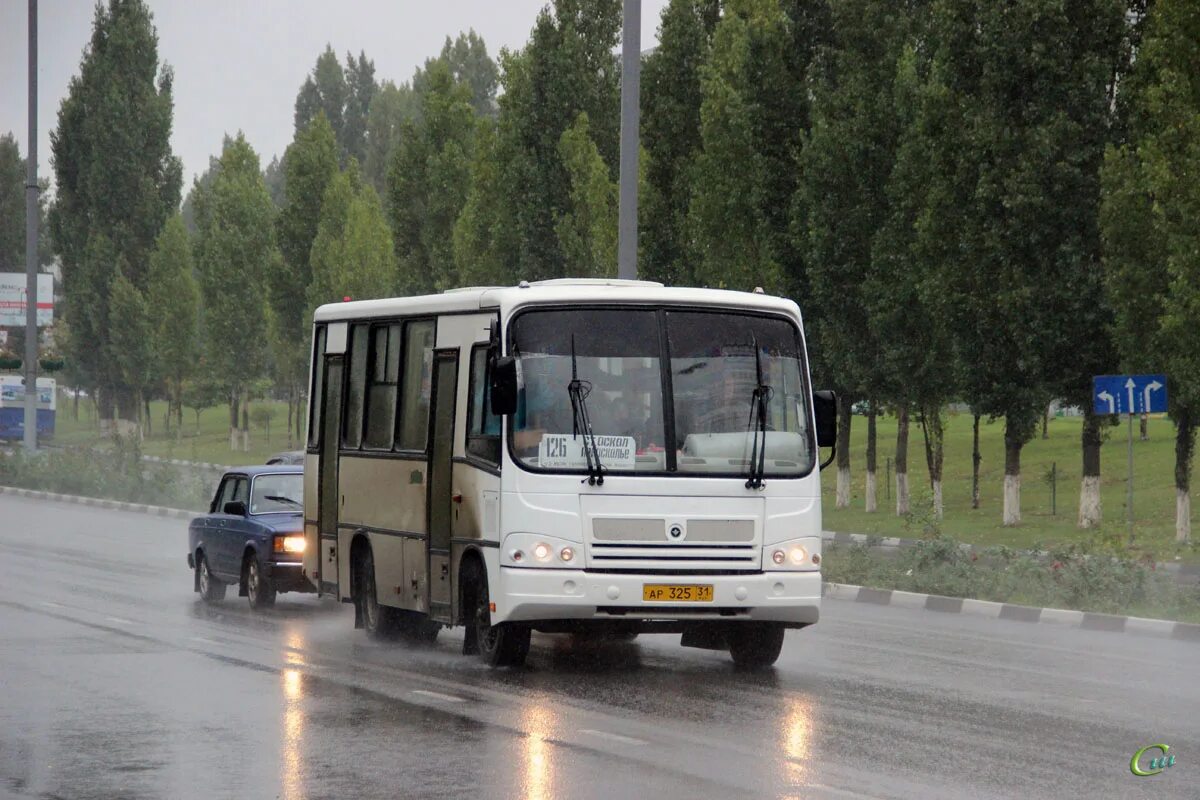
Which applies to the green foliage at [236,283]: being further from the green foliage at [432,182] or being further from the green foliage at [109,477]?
the green foliage at [109,477]

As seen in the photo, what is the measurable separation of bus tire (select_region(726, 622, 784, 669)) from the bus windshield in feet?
4.20

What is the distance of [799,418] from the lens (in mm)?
15141

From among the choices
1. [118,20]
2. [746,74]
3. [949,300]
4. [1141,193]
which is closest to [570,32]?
[746,74]

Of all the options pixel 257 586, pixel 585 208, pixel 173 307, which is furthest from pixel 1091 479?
pixel 173 307

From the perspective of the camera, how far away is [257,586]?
69.4 feet

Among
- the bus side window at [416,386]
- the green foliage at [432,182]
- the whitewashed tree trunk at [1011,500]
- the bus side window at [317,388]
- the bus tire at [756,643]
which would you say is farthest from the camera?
the green foliage at [432,182]

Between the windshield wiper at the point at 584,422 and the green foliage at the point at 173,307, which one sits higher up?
the green foliage at the point at 173,307

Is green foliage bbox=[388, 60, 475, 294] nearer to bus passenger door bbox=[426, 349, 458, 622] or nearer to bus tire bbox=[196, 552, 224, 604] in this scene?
bus tire bbox=[196, 552, 224, 604]

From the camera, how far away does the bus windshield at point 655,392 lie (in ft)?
47.9

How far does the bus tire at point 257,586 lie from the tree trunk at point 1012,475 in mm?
22290

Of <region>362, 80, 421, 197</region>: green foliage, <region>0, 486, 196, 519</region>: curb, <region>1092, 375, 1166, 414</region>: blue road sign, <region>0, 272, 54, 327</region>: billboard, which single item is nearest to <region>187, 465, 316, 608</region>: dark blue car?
<region>1092, 375, 1166, 414</region>: blue road sign

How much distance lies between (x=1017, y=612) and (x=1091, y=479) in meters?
18.6

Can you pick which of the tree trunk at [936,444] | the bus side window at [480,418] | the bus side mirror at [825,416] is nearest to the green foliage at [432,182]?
the tree trunk at [936,444]

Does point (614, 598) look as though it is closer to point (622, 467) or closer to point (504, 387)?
point (622, 467)
